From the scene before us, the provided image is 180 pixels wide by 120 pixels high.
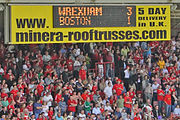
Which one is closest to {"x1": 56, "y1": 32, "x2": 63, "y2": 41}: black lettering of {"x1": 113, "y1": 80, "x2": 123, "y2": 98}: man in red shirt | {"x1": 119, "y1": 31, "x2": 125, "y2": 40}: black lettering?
{"x1": 119, "y1": 31, "x2": 125, "y2": 40}: black lettering

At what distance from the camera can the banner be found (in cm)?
1819

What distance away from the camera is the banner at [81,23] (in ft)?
59.7

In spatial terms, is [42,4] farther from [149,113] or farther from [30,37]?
[149,113]

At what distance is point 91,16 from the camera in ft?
59.9

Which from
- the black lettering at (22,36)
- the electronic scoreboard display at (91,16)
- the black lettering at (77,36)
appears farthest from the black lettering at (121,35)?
the black lettering at (22,36)

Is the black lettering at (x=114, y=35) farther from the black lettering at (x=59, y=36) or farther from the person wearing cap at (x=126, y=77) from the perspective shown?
the person wearing cap at (x=126, y=77)

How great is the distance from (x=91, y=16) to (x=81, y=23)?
44 cm

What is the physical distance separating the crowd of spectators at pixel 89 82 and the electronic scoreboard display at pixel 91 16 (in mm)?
2939

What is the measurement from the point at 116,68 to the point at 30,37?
5.37 meters

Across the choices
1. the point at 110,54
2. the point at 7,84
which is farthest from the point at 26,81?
the point at 110,54

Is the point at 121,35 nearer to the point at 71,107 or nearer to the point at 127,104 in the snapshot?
the point at 127,104

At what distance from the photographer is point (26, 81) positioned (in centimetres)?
2028

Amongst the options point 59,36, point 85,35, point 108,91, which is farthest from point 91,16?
point 108,91

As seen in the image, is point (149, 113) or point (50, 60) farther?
point (50, 60)
